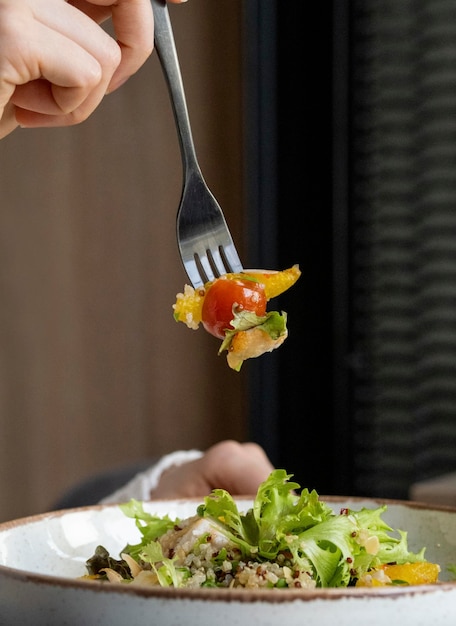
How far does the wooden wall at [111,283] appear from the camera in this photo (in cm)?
390

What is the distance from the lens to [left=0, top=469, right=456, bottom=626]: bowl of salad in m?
0.56

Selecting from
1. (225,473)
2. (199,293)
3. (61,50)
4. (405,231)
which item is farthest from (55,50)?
(405,231)

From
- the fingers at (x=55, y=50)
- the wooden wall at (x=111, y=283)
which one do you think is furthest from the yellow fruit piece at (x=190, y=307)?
the wooden wall at (x=111, y=283)

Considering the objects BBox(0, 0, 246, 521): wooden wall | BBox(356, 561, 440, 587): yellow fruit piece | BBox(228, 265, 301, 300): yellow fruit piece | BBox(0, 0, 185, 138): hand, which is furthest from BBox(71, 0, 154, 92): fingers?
BBox(0, 0, 246, 521): wooden wall

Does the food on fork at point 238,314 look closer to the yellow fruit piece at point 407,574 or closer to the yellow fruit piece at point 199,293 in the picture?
the yellow fruit piece at point 199,293

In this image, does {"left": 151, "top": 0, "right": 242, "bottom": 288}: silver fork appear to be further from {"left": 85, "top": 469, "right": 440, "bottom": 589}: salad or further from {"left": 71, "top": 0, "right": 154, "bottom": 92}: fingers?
{"left": 85, "top": 469, "right": 440, "bottom": 589}: salad

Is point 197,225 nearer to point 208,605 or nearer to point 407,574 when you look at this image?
point 407,574

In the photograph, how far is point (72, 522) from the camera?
96 cm

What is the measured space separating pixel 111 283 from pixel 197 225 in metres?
3.11

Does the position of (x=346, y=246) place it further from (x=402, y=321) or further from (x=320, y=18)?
(x=320, y=18)

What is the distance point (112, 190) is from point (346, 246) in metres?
1.20

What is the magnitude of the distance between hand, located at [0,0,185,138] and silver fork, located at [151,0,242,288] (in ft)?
0.14

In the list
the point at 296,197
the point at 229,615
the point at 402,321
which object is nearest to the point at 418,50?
the point at 296,197

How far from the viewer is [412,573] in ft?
2.79
